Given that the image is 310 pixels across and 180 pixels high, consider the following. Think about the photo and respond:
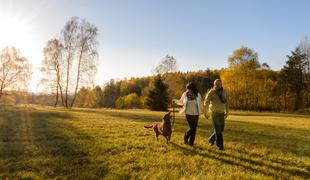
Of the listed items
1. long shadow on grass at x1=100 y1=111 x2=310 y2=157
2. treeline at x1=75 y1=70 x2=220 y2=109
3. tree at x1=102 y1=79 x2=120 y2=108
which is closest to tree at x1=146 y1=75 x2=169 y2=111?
treeline at x1=75 y1=70 x2=220 y2=109

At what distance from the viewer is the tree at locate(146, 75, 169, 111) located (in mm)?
44188

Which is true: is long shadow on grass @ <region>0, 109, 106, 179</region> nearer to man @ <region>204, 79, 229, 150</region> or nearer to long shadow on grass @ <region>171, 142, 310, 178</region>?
long shadow on grass @ <region>171, 142, 310, 178</region>

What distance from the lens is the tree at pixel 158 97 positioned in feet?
145

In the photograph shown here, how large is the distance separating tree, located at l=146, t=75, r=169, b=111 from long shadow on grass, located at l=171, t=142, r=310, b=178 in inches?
1400

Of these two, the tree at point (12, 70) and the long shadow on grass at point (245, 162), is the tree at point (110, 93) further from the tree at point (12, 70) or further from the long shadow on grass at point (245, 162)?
the long shadow on grass at point (245, 162)

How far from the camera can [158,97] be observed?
44344 mm

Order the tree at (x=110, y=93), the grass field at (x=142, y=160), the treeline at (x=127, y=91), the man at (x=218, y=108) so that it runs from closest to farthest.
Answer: the grass field at (x=142, y=160) < the man at (x=218, y=108) < the treeline at (x=127, y=91) < the tree at (x=110, y=93)

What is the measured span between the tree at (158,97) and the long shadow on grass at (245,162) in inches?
1400

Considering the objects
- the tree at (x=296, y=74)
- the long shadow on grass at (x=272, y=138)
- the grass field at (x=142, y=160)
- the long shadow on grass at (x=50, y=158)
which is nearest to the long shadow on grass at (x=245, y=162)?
the grass field at (x=142, y=160)

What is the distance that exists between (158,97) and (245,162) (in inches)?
1478

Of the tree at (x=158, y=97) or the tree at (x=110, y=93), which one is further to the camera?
the tree at (x=110, y=93)

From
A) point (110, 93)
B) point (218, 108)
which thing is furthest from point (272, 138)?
point (110, 93)

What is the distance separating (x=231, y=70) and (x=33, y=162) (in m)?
49.3

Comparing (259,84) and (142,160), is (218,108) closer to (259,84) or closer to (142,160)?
(142,160)
